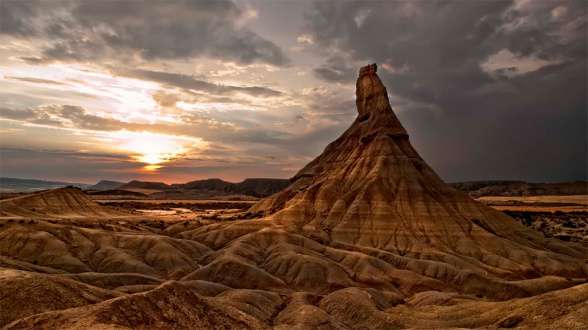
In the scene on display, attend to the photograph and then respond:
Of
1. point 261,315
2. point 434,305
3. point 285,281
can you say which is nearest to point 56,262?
point 285,281


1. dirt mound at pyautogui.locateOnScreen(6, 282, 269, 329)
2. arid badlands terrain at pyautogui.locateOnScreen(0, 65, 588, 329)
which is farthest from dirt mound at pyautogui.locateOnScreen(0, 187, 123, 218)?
dirt mound at pyautogui.locateOnScreen(6, 282, 269, 329)

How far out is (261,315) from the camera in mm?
54250

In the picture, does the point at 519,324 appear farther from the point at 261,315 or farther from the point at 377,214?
the point at 377,214

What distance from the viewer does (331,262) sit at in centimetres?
8769

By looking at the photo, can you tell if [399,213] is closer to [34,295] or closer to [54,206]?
[34,295]

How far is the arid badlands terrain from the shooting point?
1575 inches

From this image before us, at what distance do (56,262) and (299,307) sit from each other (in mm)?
50633

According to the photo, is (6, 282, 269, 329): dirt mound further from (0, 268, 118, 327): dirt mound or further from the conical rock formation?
the conical rock formation

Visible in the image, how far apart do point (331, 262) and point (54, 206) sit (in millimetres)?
114825

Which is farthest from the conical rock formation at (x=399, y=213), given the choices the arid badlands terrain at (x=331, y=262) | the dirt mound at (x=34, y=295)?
the dirt mound at (x=34, y=295)

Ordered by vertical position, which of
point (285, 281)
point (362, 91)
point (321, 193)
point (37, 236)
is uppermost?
point (362, 91)

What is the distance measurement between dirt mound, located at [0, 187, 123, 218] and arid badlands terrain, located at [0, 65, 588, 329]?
103 cm

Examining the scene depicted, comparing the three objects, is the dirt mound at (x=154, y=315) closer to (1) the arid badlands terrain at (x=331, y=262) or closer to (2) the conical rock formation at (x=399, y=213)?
(1) the arid badlands terrain at (x=331, y=262)

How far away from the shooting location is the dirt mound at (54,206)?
5277 inches
